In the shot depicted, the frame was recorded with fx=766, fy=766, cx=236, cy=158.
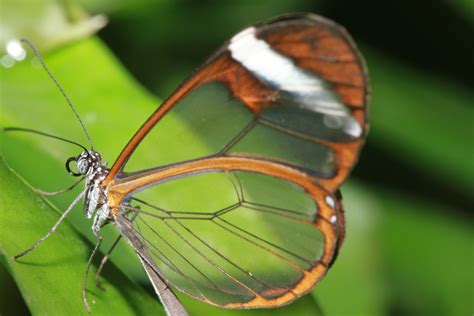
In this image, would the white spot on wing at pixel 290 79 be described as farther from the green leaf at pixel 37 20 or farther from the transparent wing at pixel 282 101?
the green leaf at pixel 37 20

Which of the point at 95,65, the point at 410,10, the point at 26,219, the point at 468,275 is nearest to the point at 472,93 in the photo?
the point at 410,10

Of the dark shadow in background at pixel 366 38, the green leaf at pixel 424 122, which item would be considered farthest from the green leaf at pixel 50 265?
the green leaf at pixel 424 122

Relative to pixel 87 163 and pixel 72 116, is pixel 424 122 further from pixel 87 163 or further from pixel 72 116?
pixel 87 163

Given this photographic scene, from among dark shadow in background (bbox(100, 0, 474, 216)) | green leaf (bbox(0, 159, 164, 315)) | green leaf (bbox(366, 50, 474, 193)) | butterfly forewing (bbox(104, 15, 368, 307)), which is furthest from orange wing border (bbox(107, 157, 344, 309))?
green leaf (bbox(366, 50, 474, 193))

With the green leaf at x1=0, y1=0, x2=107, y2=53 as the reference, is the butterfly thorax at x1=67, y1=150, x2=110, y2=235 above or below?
below

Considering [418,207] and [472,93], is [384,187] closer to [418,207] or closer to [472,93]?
[418,207]

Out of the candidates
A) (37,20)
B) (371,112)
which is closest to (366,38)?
(371,112)

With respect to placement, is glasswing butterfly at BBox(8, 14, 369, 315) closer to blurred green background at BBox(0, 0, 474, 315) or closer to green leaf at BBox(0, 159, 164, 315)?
green leaf at BBox(0, 159, 164, 315)
